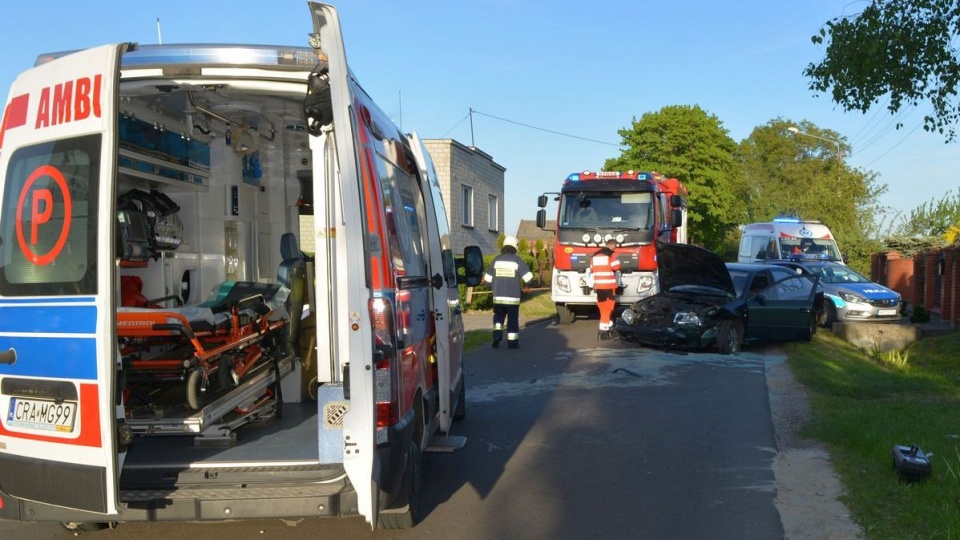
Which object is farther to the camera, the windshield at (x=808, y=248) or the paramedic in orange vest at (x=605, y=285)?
the windshield at (x=808, y=248)

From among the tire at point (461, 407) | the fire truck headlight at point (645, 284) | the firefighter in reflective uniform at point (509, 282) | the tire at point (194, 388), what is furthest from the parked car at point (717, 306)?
the tire at point (194, 388)

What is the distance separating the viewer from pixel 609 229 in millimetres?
18219

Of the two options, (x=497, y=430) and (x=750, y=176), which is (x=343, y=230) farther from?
(x=750, y=176)

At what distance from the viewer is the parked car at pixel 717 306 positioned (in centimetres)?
1360

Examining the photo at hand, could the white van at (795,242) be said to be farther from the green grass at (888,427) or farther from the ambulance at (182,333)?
the ambulance at (182,333)

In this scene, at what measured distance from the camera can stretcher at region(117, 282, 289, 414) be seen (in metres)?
5.68

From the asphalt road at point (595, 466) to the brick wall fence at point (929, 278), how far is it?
1042 cm

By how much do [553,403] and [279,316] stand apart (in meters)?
3.63

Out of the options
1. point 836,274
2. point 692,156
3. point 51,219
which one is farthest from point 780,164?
point 51,219

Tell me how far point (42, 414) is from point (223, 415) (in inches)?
62.3

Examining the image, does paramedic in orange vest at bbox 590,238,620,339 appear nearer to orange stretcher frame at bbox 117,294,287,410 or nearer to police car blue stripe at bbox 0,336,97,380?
orange stretcher frame at bbox 117,294,287,410

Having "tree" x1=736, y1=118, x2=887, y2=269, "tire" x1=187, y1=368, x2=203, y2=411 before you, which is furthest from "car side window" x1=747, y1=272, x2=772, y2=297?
"tree" x1=736, y1=118, x2=887, y2=269

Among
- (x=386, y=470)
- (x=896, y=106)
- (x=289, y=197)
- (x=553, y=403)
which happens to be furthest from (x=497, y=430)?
(x=896, y=106)

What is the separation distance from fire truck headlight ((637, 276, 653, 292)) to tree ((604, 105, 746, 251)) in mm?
28203
